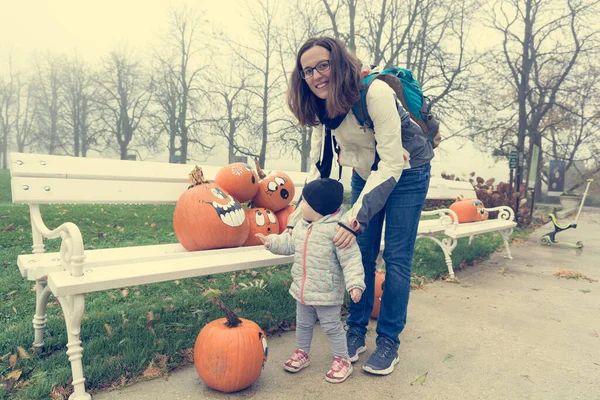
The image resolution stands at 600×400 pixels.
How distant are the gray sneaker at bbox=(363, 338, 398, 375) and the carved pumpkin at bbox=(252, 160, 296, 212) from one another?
67.2 inches

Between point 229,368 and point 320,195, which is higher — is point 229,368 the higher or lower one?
the lower one

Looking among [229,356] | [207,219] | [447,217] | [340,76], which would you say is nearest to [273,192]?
[207,219]

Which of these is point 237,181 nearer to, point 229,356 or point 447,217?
point 229,356

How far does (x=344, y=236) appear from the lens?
2465 mm

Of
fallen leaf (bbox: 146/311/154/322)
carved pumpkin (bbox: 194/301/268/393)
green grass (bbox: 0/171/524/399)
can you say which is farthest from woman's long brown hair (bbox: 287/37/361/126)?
fallen leaf (bbox: 146/311/154/322)

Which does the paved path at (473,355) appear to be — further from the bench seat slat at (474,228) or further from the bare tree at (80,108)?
the bare tree at (80,108)

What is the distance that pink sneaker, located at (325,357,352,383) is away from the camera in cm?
259

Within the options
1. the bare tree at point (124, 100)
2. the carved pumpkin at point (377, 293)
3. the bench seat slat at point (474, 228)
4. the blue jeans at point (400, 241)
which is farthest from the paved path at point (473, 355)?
the bare tree at point (124, 100)

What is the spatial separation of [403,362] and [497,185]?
9855mm

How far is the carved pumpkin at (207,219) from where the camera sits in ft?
10.8

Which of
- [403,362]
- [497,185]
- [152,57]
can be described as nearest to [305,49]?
[403,362]

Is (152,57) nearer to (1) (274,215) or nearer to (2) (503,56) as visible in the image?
(2) (503,56)

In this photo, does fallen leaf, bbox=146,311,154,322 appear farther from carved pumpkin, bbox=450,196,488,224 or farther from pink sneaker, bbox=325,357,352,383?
carved pumpkin, bbox=450,196,488,224

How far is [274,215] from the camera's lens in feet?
13.3
